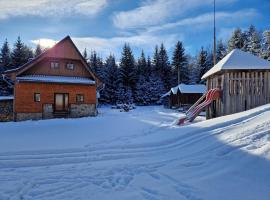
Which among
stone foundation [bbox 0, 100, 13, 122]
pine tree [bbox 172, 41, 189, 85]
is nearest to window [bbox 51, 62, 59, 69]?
stone foundation [bbox 0, 100, 13, 122]

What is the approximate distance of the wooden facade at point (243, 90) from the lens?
13219mm

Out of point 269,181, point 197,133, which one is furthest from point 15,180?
point 197,133

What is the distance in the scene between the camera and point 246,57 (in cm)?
1446

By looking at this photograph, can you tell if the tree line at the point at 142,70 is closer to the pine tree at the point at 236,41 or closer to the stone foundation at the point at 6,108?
the pine tree at the point at 236,41

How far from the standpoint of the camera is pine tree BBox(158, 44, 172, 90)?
Answer: 65625 mm

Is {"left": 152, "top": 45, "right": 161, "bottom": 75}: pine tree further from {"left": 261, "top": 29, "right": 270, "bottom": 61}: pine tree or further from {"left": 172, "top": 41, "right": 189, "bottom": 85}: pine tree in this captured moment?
{"left": 261, "top": 29, "right": 270, "bottom": 61}: pine tree

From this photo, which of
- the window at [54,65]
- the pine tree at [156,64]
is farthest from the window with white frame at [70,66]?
the pine tree at [156,64]

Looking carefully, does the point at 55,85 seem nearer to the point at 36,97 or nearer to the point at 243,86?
the point at 36,97

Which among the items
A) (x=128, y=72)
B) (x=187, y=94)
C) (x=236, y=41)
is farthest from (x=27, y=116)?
(x=236, y=41)

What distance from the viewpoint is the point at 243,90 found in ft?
43.5

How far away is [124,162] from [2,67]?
176 feet

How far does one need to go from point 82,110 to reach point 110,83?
108ft

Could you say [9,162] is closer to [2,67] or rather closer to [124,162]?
[124,162]

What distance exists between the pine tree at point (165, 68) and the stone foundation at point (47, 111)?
44243mm
